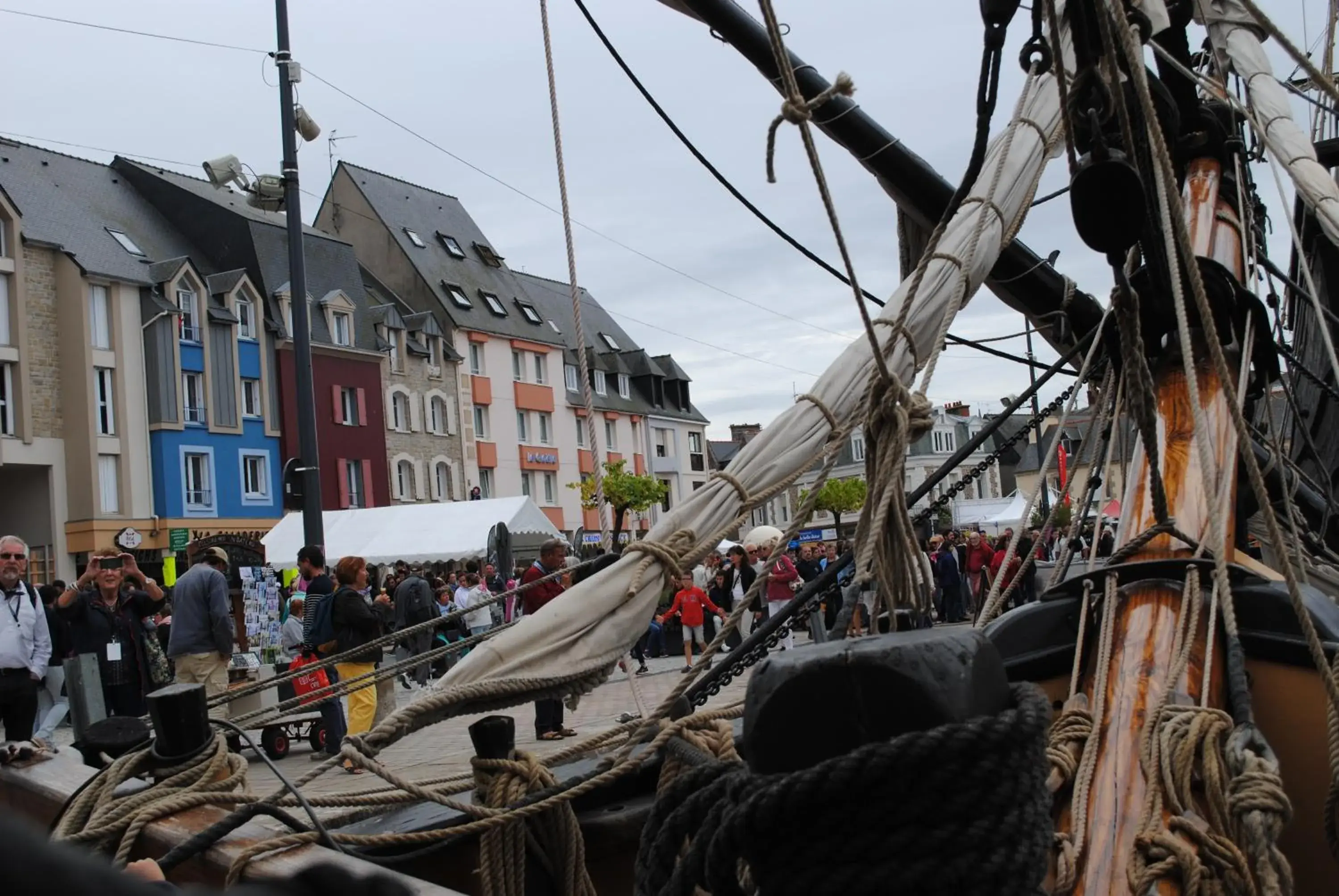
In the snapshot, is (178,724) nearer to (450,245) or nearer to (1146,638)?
(1146,638)

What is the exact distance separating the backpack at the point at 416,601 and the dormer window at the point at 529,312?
31635 millimetres

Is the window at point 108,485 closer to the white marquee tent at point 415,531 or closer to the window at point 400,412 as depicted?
the white marquee tent at point 415,531

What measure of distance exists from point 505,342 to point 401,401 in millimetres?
5581

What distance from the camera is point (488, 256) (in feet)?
145

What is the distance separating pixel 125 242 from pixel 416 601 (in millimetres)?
21860

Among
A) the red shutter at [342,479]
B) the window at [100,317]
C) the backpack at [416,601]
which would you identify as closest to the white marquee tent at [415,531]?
the backpack at [416,601]

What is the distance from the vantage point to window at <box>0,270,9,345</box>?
26.7m

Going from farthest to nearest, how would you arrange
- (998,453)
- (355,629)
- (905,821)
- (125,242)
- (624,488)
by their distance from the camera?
(624,488), (125,242), (355,629), (998,453), (905,821)

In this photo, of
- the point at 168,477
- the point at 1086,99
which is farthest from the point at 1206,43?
the point at 168,477

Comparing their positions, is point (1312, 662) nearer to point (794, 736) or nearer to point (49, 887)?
point (794, 736)

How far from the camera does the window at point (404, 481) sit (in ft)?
119

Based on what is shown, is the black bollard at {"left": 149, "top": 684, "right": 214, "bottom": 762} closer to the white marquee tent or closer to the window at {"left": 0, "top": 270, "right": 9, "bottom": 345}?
the white marquee tent

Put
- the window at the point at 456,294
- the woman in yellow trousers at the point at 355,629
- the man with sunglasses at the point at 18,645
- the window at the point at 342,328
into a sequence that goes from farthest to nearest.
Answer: the window at the point at 456,294, the window at the point at 342,328, the woman in yellow trousers at the point at 355,629, the man with sunglasses at the point at 18,645

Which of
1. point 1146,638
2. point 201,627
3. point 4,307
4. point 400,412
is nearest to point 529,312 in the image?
point 400,412
